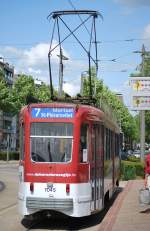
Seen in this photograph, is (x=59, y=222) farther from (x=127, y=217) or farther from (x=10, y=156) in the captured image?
(x=10, y=156)

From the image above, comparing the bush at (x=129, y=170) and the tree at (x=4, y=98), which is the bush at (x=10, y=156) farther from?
the bush at (x=129, y=170)

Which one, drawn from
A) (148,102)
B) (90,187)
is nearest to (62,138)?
(90,187)

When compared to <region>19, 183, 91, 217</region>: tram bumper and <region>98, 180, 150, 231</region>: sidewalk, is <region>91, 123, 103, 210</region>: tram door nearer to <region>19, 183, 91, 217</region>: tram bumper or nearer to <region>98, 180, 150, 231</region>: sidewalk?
<region>98, 180, 150, 231</region>: sidewalk

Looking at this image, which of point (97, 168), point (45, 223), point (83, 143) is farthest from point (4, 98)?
point (83, 143)

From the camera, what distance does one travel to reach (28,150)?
1417 centimetres

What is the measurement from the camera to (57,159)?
45.9ft

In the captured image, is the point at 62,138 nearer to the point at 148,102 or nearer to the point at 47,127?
the point at 47,127

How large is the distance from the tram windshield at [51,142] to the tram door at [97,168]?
1060mm

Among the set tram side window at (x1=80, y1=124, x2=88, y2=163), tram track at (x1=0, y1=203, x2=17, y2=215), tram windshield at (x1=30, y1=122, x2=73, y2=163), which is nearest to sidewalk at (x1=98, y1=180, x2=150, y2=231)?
tram side window at (x1=80, y1=124, x2=88, y2=163)

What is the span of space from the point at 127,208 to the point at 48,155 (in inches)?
185

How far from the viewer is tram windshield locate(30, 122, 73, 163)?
14016 millimetres

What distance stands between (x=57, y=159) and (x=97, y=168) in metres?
1.89

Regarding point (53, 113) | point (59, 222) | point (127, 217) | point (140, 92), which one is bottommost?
point (59, 222)

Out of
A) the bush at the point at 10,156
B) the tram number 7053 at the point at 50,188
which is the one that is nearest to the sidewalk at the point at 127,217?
the tram number 7053 at the point at 50,188
